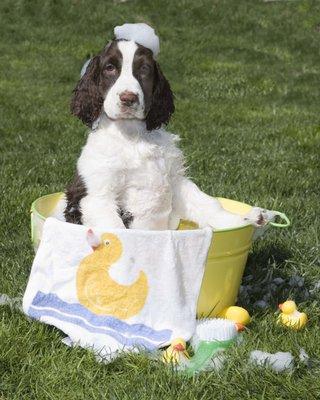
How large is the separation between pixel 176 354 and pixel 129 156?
102 cm

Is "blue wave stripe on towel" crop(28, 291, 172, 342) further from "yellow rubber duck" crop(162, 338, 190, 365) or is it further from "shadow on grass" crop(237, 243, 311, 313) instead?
"shadow on grass" crop(237, 243, 311, 313)

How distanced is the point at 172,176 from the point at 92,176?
1.57 feet

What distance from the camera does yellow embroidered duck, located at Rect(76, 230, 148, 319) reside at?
3066 mm

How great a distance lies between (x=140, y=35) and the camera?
349cm

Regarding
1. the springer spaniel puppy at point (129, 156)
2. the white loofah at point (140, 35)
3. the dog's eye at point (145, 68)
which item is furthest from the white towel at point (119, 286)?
the white loofah at point (140, 35)

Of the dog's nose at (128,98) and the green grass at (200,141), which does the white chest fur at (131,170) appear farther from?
the green grass at (200,141)

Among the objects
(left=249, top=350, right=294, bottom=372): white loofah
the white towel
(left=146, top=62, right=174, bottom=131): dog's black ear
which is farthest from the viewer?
(left=146, top=62, right=174, bottom=131): dog's black ear

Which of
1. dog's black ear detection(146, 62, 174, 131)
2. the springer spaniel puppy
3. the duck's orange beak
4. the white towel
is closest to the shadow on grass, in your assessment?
the duck's orange beak

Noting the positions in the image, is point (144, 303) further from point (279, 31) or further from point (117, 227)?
point (279, 31)

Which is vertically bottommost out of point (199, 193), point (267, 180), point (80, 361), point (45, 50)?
point (45, 50)

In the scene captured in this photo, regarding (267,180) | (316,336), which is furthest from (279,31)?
(316,336)

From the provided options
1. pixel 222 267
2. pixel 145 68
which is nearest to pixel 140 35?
pixel 145 68

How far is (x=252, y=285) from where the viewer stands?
151 inches

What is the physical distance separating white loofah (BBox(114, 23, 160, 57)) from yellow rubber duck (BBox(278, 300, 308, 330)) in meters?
1.34
